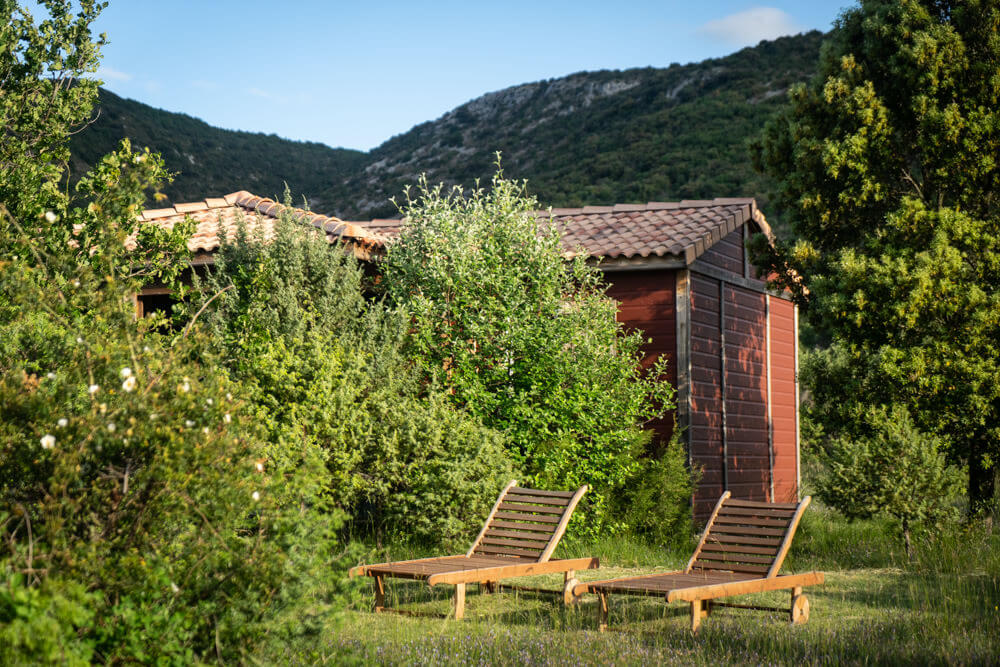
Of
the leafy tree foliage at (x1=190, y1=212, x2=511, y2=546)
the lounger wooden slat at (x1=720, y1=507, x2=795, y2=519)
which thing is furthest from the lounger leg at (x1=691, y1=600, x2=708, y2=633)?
the leafy tree foliage at (x1=190, y1=212, x2=511, y2=546)

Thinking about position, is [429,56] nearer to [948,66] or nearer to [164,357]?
[948,66]

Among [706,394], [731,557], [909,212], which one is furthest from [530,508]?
[909,212]

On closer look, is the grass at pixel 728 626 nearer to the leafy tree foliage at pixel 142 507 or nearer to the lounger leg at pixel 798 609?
the lounger leg at pixel 798 609

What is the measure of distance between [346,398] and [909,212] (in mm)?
7385

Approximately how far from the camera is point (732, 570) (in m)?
7.59

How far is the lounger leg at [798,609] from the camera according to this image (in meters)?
7.17

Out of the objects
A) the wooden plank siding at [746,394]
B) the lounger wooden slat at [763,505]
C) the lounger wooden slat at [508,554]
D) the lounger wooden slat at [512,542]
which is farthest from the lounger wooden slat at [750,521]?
the wooden plank siding at [746,394]

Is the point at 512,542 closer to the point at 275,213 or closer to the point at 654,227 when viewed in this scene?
the point at 275,213

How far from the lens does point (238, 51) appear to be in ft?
82.1

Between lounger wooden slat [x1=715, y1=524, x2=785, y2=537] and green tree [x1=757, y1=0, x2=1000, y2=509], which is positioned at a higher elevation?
green tree [x1=757, y1=0, x2=1000, y2=509]

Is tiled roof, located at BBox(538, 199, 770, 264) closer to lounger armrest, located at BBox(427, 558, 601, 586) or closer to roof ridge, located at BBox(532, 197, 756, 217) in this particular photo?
roof ridge, located at BBox(532, 197, 756, 217)

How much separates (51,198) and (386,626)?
14.8 feet

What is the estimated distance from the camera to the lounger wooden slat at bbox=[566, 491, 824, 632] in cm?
671

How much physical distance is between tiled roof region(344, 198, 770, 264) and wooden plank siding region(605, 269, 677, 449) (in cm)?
41
